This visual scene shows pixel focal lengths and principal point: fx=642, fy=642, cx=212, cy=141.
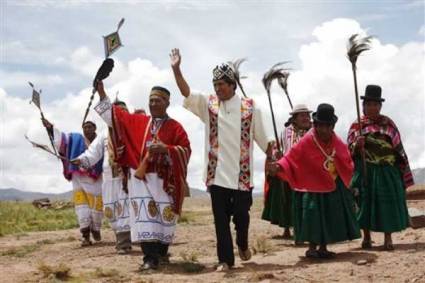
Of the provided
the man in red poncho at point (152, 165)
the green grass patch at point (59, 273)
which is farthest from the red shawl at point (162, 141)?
the green grass patch at point (59, 273)

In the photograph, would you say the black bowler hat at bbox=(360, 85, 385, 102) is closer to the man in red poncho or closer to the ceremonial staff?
the man in red poncho

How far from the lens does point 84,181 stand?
11.1 metres

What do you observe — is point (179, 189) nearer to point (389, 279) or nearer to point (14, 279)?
point (14, 279)

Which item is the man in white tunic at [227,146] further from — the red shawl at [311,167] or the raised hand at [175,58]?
the red shawl at [311,167]

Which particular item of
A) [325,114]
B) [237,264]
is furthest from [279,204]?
[325,114]

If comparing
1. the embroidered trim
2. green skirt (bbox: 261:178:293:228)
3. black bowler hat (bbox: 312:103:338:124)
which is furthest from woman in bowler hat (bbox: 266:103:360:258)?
green skirt (bbox: 261:178:293:228)

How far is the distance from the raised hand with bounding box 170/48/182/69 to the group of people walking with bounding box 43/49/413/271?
12mm

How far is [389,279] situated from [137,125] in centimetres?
336

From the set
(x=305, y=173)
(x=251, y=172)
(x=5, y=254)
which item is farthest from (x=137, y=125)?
(x=5, y=254)

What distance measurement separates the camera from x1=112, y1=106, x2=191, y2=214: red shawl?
7496 millimetres

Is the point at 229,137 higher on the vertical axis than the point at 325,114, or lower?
lower

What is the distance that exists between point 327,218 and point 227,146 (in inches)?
60.7

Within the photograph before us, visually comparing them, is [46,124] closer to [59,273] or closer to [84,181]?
[84,181]

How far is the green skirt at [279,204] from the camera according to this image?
10.5m
